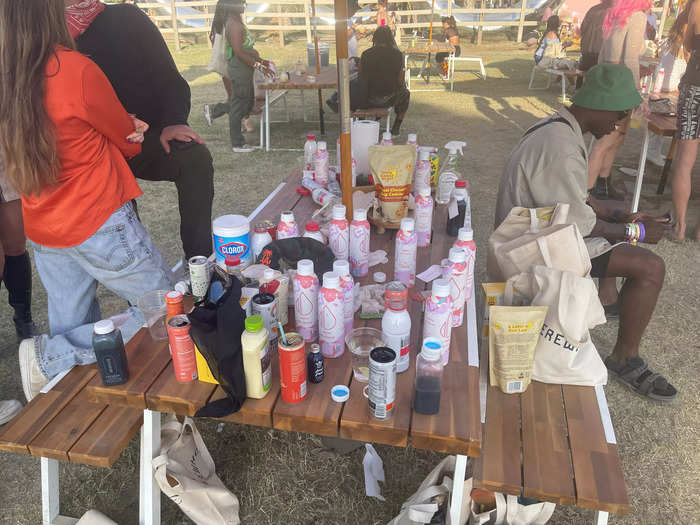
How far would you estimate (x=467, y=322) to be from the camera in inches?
83.3

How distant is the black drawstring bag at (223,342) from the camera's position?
1538 millimetres

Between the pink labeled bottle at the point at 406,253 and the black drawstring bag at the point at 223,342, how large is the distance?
0.82 metres

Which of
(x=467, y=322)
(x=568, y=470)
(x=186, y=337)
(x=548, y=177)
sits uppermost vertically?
(x=548, y=177)

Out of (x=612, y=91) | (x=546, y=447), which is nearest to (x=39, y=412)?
(x=546, y=447)

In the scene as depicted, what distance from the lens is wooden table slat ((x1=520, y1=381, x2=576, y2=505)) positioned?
68.4 inches

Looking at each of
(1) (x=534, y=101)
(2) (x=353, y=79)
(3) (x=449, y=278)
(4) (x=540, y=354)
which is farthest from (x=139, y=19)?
(1) (x=534, y=101)

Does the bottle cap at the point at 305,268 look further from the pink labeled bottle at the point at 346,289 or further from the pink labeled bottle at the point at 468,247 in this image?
the pink labeled bottle at the point at 468,247

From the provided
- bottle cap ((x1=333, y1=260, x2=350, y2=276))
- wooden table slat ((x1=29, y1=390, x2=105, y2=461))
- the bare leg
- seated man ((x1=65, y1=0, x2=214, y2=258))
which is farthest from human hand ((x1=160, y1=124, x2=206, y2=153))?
the bare leg

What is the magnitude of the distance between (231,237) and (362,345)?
0.73m

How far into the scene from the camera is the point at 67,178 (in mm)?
2139

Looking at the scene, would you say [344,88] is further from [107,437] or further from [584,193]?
[107,437]

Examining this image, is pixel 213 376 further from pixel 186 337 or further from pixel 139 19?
pixel 139 19

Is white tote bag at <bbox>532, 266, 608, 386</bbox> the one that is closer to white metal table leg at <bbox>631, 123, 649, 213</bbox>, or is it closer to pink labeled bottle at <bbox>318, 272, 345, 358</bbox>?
pink labeled bottle at <bbox>318, 272, 345, 358</bbox>

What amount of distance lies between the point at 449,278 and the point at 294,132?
6363 mm
